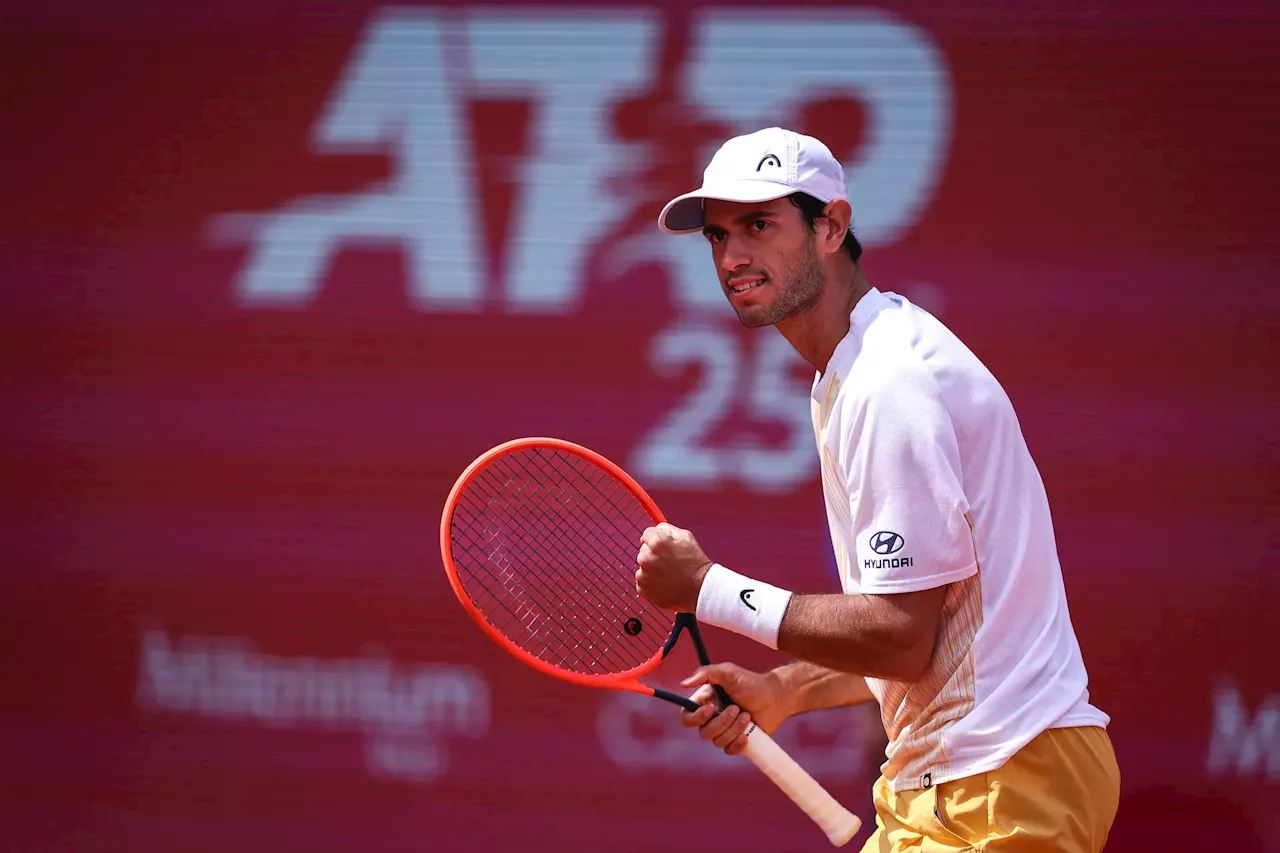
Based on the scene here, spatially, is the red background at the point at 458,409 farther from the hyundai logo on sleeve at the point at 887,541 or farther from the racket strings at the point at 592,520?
the hyundai logo on sleeve at the point at 887,541

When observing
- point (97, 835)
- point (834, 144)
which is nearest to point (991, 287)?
point (834, 144)

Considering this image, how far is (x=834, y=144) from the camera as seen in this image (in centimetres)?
365

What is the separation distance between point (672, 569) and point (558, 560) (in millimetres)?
1001

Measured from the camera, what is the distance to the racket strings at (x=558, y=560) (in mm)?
3271

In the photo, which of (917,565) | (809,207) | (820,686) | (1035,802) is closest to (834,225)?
(809,207)

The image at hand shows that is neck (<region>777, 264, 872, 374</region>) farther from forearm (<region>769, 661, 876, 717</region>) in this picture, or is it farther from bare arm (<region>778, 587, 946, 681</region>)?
forearm (<region>769, 661, 876, 717</region>)

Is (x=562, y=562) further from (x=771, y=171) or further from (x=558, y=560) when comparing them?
(x=771, y=171)

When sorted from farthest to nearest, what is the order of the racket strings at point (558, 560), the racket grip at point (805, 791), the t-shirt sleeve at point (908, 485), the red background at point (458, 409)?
the red background at point (458, 409), the racket strings at point (558, 560), the racket grip at point (805, 791), the t-shirt sleeve at point (908, 485)

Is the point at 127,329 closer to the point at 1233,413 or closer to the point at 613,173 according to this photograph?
the point at 613,173

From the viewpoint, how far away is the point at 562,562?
3488 millimetres

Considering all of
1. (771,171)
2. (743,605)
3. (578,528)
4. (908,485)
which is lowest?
(578,528)

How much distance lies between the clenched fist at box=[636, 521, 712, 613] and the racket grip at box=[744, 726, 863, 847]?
0.40 meters

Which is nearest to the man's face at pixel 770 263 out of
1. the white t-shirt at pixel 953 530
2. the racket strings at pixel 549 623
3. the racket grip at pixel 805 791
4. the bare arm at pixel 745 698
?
the white t-shirt at pixel 953 530

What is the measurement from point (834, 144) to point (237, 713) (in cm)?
238
